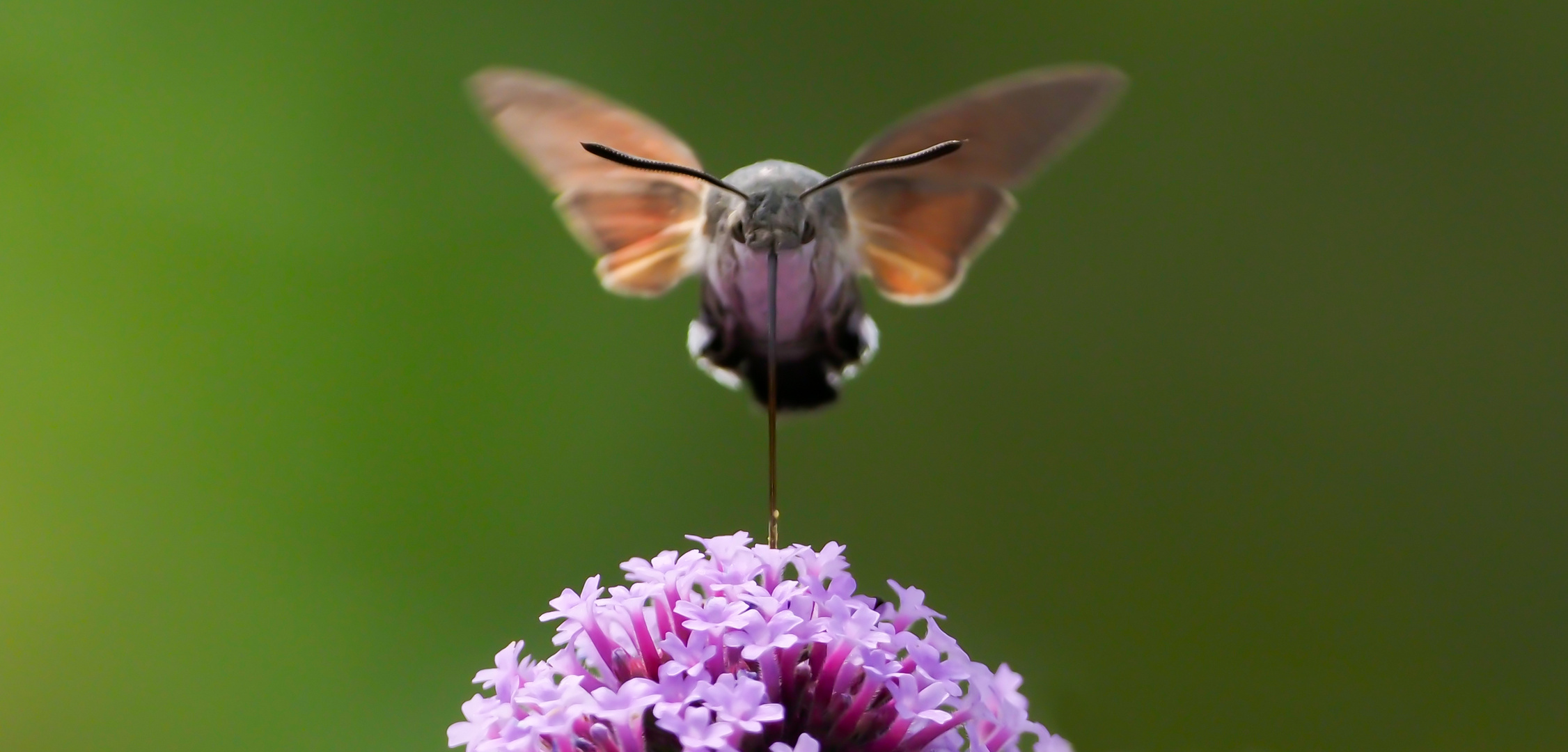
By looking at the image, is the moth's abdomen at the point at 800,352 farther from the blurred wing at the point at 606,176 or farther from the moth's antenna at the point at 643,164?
the moth's antenna at the point at 643,164

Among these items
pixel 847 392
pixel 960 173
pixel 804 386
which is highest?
pixel 960 173

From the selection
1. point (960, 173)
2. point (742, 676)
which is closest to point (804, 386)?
point (960, 173)

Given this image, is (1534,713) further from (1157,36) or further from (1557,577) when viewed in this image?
(1157,36)

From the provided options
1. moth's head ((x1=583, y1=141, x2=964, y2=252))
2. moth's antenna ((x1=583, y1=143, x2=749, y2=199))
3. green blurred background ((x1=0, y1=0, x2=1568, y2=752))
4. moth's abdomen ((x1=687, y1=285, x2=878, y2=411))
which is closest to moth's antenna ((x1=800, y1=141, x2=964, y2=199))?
moth's head ((x1=583, y1=141, x2=964, y2=252))

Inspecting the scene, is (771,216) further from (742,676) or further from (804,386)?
Result: (742,676)

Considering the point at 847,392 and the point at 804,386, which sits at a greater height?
the point at 804,386

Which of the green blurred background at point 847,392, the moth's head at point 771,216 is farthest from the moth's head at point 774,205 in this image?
the green blurred background at point 847,392

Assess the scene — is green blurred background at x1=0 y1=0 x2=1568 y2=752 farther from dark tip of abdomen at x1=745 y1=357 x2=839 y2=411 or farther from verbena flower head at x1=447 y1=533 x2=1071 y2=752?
verbena flower head at x1=447 y1=533 x2=1071 y2=752
